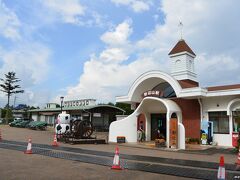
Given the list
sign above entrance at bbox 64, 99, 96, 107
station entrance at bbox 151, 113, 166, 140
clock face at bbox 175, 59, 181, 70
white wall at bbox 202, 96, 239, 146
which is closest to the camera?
white wall at bbox 202, 96, 239, 146

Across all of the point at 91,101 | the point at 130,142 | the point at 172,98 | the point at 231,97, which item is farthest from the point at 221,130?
the point at 91,101

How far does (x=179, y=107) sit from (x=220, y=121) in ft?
11.6

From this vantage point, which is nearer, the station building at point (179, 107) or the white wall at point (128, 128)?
the station building at point (179, 107)

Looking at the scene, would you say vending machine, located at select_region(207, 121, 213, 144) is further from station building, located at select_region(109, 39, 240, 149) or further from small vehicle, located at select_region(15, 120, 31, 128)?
small vehicle, located at select_region(15, 120, 31, 128)

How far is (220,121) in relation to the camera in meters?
22.8

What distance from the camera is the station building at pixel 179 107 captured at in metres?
21.8

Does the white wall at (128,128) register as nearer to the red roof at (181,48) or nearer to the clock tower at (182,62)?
the clock tower at (182,62)

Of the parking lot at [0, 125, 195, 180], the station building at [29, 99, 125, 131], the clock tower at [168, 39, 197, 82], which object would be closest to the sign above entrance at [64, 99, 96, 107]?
the station building at [29, 99, 125, 131]

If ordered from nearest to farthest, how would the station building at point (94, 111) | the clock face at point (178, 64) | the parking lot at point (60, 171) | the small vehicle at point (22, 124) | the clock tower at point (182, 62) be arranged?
the parking lot at point (60, 171) → the clock tower at point (182, 62) → the clock face at point (178, 64) → the station building at point (94, 111) → the small vehicle at point (22, 124)

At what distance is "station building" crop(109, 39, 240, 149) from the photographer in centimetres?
2175

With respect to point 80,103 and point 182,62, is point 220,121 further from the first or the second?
point 80,103

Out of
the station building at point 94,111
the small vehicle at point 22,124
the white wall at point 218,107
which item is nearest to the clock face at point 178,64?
the white wall at point 218,107

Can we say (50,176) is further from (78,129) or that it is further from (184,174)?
(78,129)

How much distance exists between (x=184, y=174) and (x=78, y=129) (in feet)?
46.8
